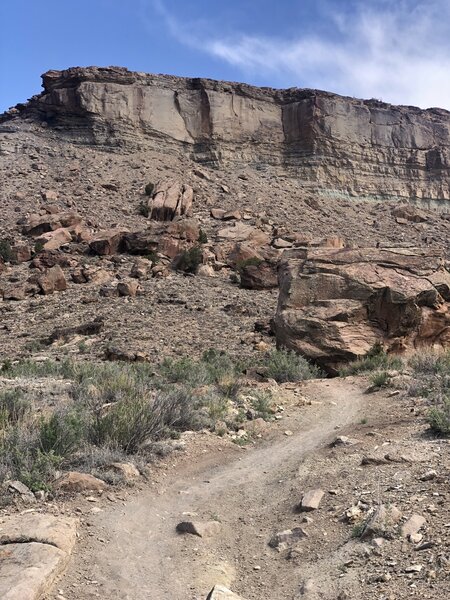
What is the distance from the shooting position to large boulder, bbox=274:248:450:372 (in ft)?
38.0

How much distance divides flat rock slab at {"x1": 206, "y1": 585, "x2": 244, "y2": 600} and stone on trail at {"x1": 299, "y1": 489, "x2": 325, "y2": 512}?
139 cm

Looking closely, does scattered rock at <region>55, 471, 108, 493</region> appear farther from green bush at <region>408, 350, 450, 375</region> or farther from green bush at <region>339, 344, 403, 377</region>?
green bush at <region>339, 344, 403, 377</region>

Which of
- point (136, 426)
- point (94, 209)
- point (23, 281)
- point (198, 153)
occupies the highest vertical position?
point (198, 153)

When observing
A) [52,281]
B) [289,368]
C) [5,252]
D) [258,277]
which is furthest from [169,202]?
[289,368]

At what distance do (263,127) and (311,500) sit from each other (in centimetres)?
4459

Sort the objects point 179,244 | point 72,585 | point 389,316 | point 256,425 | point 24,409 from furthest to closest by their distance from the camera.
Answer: point 179,244
point 389,316
point 256,425
point 24,409
point 72,585

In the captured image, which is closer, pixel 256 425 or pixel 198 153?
pixel 256 425

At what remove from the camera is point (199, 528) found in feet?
14.1

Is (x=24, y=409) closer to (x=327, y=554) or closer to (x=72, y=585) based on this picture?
(x=72, y=585)

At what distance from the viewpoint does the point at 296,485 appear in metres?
5.20

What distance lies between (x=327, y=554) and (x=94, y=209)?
96.9 feet

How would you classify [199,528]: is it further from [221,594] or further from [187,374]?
[187,374]

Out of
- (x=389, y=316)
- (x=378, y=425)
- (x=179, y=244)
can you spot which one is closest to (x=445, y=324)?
(x=389, y=316)

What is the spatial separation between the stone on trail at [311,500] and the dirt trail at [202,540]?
0.43ft
